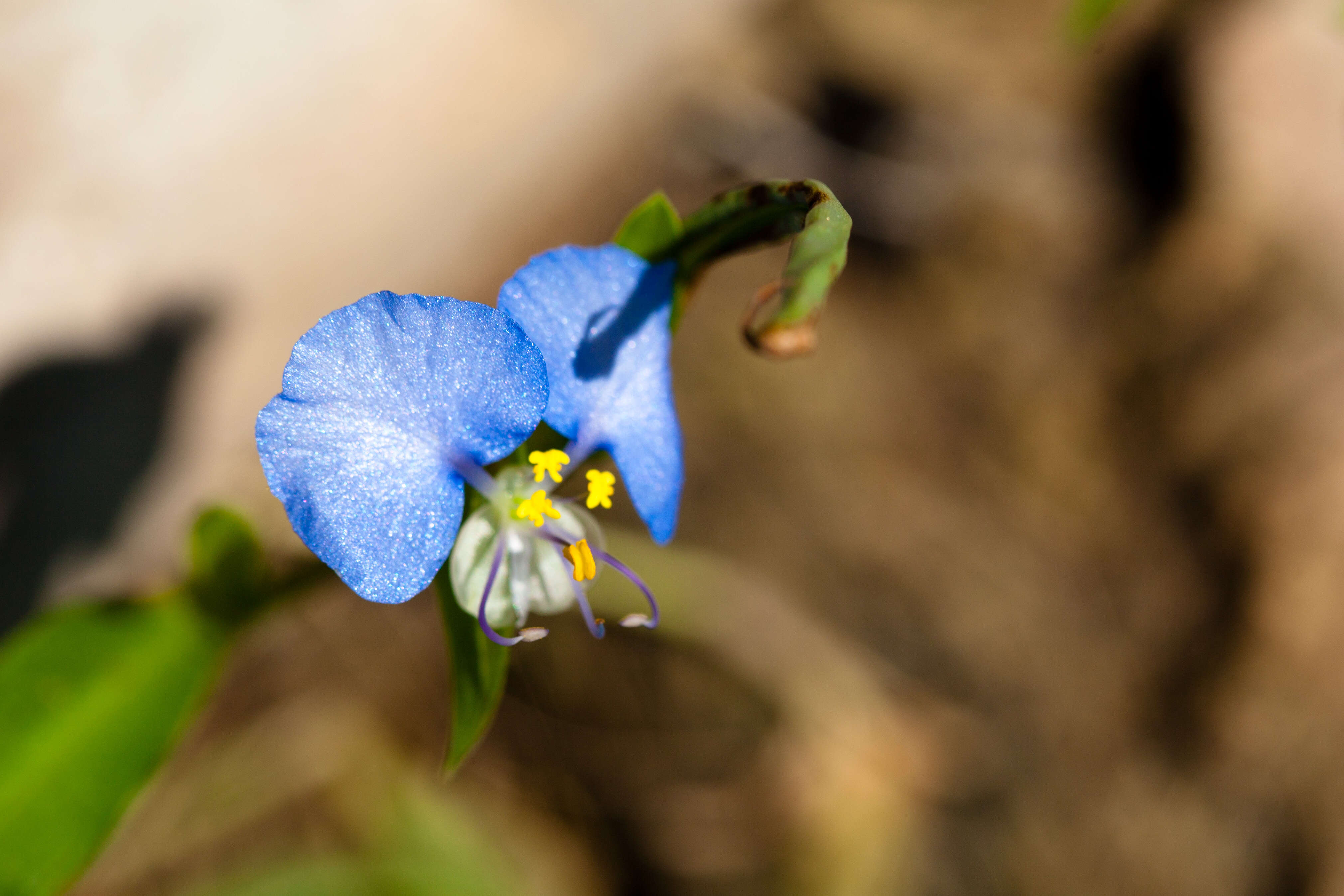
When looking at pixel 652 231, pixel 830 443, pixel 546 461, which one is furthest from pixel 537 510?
pixel 830 443

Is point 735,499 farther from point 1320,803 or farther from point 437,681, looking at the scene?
point 1320,803

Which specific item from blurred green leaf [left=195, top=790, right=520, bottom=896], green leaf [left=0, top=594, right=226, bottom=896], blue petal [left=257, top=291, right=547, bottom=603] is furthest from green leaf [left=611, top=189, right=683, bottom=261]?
blurred green leaf [left=195, top=790, right=520, bottom=896]

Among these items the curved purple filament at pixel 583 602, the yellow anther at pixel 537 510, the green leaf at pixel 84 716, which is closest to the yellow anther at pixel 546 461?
the yellow anther at pixel 537 510

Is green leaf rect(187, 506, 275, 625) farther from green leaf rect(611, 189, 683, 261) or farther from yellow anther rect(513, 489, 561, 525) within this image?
green leaf rect(611, 189, 683, 261)

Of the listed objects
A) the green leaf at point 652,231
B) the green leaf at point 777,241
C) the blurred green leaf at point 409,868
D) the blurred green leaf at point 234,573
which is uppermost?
the green leaf at point 777,241

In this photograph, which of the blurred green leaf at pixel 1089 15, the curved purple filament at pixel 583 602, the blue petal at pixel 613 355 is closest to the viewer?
the blue petal at pixel 613 355

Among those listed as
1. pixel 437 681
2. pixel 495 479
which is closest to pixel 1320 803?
pixel 437 681

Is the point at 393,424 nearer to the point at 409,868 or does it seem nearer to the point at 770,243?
the point at 770,243

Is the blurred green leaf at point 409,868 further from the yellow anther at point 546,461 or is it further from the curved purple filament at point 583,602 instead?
the yellow anther at point 546,461
